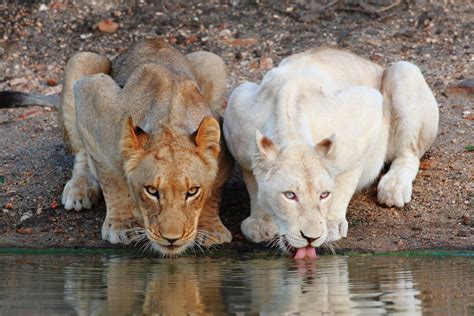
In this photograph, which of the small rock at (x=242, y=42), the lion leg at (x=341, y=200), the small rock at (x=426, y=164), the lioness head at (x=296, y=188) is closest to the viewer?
the lioness head at (x=296, y=188)

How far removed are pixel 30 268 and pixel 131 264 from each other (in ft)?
2.05

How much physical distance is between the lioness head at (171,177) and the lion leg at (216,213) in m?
0.34

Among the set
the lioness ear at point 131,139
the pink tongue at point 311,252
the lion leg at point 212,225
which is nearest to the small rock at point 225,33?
the lion leg at point 212,225

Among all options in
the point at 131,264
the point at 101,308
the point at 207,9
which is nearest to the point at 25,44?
the point at 207,9

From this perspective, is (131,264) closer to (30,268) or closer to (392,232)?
(30,268)

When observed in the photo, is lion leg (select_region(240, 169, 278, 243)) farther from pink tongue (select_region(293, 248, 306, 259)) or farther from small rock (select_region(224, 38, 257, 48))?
small rock (select_region(224, 38, 257, 48))

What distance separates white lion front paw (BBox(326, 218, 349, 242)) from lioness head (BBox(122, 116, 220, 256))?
33.1 inches

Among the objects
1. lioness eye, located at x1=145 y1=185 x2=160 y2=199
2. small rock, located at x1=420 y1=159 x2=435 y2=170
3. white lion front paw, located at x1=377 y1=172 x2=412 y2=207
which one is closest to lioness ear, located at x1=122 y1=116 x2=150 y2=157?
lioness eye, located at x1=145 y1=185 x2=160 y2=199

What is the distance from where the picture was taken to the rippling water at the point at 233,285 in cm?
639

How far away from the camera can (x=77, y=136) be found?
973 cm

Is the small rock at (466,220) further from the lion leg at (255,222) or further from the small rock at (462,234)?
the lion leg at (255,222)

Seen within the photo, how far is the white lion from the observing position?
298 inches

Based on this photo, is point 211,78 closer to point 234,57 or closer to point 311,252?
point 234,57

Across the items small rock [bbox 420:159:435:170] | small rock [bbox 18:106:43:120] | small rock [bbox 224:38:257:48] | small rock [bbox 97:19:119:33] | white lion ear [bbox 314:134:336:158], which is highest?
small rock [bbox 97:19:119:33]
